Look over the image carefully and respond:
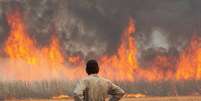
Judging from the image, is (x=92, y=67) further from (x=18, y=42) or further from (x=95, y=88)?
(x=18, y=42)

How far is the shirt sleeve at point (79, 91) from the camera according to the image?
10430 millimetres

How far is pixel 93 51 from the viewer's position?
205 feet

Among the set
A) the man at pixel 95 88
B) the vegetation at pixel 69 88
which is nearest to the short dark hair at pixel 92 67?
the man at pixel 95 88

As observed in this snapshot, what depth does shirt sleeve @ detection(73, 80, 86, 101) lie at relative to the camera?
10430 mm

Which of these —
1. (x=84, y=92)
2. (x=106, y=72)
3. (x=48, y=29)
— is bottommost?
(x=84, y=92)

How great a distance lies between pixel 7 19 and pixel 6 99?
9326 millimetres

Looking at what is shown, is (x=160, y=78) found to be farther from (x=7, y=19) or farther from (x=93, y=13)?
(x=7, y=19)

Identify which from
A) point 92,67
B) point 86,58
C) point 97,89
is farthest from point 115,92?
point 86,58

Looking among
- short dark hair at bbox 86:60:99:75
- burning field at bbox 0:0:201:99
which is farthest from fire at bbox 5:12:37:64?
short dark hair at bbox 86:60:99:75

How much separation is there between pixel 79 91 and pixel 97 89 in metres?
0.46

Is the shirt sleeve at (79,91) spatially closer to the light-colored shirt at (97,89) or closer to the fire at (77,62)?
the light-colored shirt at (97,89)

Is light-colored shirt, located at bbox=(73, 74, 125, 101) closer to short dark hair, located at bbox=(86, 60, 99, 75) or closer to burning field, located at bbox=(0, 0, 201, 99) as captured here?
short dark hair, located at bbox=(86, 60, 99, 75)

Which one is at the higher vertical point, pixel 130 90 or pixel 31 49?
pixel 31 49

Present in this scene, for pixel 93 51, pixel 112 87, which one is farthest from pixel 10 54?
pixel 112 87
